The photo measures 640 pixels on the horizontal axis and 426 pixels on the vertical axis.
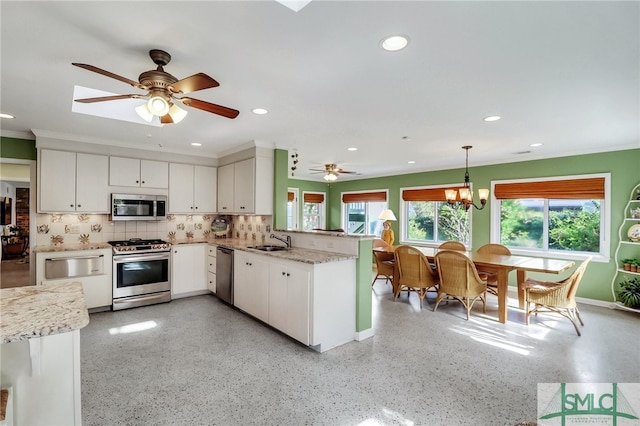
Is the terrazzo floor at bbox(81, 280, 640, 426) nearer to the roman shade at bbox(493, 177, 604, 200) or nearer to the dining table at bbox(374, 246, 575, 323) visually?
the dining table at bbox(374, 246, 575, 323)

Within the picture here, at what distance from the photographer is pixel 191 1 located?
1449 millimetres

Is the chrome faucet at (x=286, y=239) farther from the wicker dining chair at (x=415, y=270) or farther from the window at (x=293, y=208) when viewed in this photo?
the window at (x=293, y=208)

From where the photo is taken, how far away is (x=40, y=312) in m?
1.24

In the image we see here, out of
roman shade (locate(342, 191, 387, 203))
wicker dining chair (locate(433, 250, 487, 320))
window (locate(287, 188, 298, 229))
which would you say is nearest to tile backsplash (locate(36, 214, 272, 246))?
wicker dining chair (locate(433, 250, 487, 320))

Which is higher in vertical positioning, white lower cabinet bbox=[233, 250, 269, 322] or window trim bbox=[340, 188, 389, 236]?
window trim bbox=[340, 188, 389, 236]

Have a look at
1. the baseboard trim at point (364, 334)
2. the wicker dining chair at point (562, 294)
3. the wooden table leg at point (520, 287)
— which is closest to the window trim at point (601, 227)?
the wooden table leg at point (520, 287)

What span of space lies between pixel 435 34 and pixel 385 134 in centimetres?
218

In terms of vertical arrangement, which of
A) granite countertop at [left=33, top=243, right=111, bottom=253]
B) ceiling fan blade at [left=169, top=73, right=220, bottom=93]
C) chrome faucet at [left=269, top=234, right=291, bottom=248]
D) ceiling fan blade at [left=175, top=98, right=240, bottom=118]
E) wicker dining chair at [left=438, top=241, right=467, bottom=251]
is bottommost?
wicker dining chair at [left=438, top=241, right=467, bottom=251]

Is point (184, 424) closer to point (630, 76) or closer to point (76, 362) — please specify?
point (76, 362)

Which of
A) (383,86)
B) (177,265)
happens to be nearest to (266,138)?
(383,86)

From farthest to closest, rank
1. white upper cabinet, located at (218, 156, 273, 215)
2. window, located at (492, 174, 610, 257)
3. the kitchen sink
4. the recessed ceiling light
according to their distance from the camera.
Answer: window, located at (492, 174, 610, 257) → white upper cabinet, located at (218, 156, 273, 215) → the kitchen sink → the recessed ceiling light

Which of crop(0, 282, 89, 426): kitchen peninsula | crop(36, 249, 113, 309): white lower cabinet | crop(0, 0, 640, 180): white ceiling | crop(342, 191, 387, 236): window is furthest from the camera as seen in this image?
crop(342, 191, 387, 236): window

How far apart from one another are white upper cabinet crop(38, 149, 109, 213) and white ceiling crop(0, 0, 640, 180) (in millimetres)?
459

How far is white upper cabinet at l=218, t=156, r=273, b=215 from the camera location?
4328 millimetres
